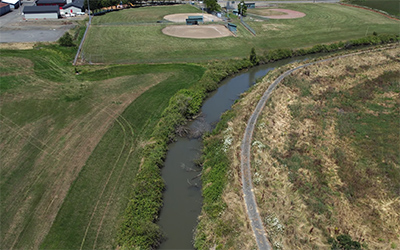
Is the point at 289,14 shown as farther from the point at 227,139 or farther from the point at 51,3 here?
the point at 227,139

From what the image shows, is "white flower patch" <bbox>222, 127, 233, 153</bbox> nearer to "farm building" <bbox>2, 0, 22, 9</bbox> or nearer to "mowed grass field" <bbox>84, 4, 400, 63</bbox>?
"mowed grass field" <bbox>84, 4, 400, 63</bbox>

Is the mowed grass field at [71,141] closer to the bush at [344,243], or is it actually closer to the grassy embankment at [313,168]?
the grassy embankment at [313,168]

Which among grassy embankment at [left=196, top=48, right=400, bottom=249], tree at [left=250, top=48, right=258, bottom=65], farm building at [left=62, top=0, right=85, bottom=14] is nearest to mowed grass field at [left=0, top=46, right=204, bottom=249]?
grassy embankment at [left=196, top=48, right=400, bottom=249]

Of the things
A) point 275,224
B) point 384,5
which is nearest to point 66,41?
point 275,224

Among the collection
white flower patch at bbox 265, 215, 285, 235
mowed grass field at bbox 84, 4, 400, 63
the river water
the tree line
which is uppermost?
the tree line

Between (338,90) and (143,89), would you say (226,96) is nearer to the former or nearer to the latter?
(143,89)

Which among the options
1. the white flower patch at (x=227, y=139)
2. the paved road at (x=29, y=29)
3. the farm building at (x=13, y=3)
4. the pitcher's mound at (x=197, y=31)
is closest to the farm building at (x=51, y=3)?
the farm building at (x=13, y=3)
